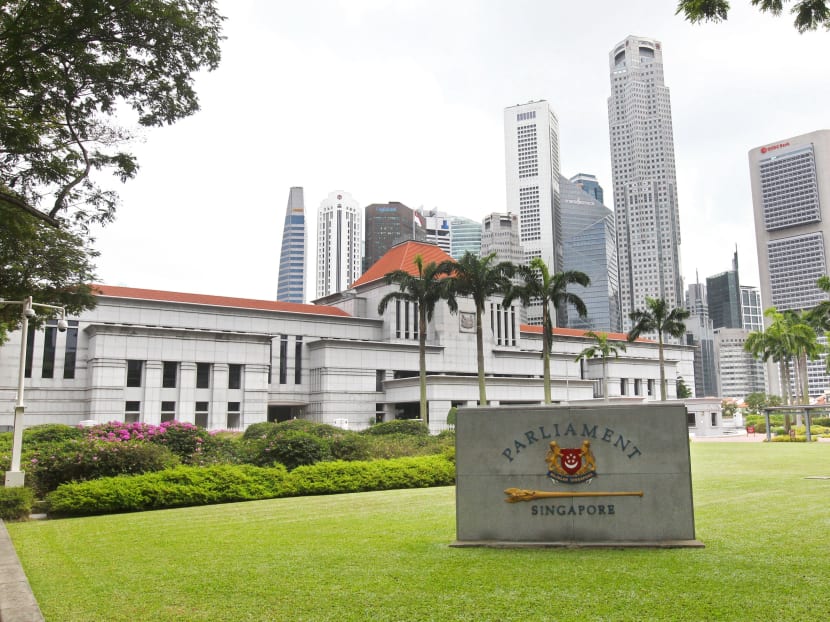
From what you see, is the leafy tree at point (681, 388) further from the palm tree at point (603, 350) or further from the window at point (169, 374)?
the window at point (169, 374)

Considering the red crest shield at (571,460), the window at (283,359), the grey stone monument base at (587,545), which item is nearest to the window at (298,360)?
the window at (283,359)

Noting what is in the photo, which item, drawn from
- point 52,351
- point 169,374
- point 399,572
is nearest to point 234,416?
point 169,374

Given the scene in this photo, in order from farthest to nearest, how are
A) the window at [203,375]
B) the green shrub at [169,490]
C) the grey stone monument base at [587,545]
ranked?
the window at [203,375], the green shrub at [169,490], the grey stone monument base at [587,545]

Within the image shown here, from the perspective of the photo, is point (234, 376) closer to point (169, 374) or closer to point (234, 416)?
point (234, 416)

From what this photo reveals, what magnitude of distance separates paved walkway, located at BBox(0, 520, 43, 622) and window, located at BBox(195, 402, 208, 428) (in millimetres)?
42370

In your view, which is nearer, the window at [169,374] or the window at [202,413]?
the window at [169,374]

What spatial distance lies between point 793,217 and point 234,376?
608ft

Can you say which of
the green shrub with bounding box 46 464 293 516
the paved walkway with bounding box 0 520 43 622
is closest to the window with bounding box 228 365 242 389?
the green shrub with bounding box 46 464 293 516

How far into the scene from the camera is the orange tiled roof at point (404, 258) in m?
63.8

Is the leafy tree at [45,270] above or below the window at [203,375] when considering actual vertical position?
above

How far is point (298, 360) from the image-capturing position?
192 feet

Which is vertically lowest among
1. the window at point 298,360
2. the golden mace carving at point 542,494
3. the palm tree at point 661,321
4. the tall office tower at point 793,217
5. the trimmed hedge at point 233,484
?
the trimmed hedge at point 233,484

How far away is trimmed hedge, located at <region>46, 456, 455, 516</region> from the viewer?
1447 centimetres

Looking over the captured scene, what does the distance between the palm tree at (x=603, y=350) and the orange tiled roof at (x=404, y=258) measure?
1799cm
